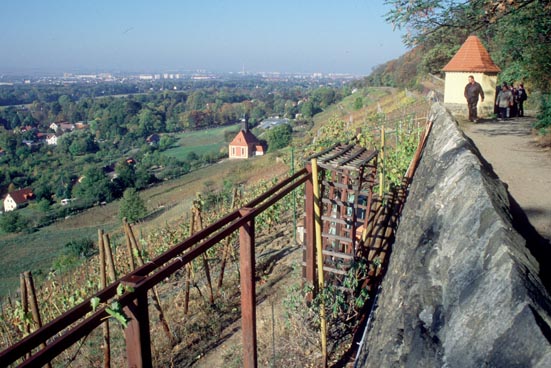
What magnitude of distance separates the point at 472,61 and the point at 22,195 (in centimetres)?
5180

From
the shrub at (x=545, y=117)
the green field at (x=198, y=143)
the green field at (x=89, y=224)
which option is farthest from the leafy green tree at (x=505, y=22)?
the green field at (x=198, y=143)

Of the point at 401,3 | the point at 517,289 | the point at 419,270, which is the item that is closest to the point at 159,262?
the point at 517,289

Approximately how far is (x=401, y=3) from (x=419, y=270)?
6.88 metres

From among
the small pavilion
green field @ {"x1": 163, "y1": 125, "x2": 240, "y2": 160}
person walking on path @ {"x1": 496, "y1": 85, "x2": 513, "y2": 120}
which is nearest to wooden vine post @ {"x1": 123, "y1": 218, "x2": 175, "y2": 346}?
the small pavilion

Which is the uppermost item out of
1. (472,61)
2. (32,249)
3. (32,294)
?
(472,61)

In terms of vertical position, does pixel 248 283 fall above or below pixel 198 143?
above

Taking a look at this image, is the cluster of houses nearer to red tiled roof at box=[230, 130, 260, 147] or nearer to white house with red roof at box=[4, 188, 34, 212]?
white house with red roof at box=[4, 188, 34, 212]

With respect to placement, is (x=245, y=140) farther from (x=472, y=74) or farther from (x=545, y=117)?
(x=545, y=117)

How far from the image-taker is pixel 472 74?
1589 centimetres

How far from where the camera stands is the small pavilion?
15.9 metres

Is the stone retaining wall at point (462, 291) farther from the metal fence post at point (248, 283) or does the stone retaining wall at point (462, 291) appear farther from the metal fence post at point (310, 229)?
the metal fence post at point (248, 283)

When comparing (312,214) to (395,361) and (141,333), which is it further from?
(141,333)

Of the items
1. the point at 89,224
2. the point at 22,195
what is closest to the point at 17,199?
the point at 22,195

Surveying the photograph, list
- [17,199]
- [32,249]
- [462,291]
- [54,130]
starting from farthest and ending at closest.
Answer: [54,130] → [17,199] → [32,249] → [462,291]
